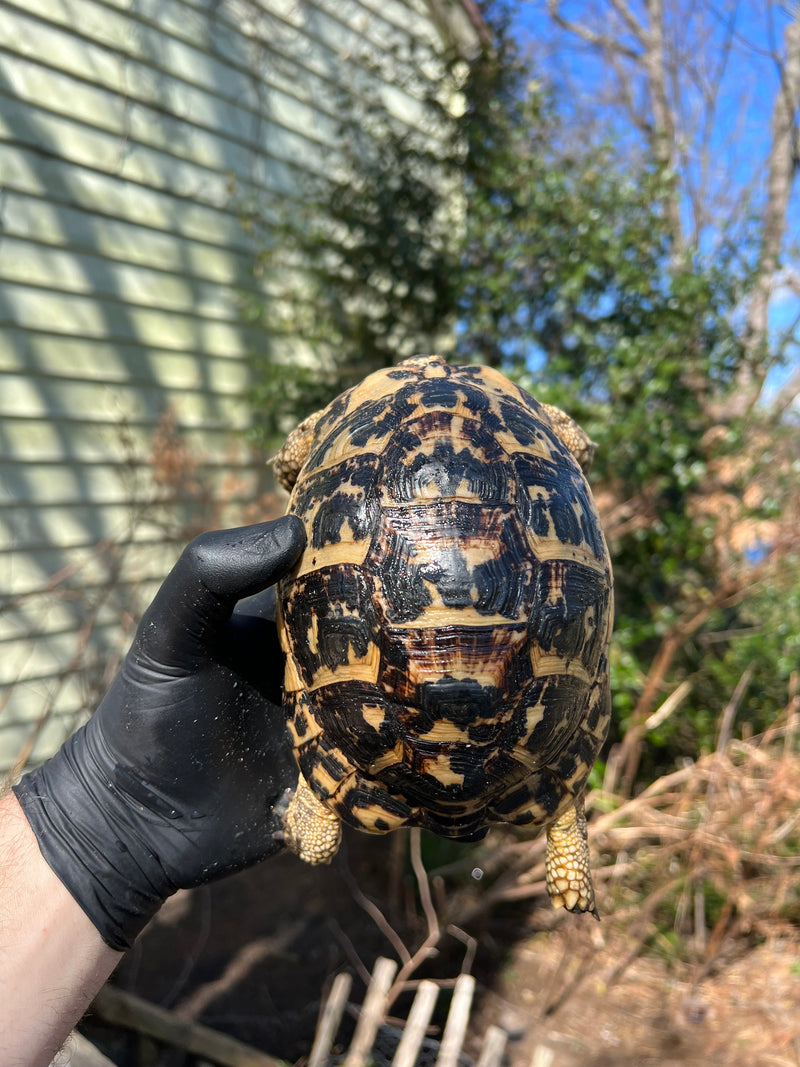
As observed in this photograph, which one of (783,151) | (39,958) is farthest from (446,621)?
(783,151)

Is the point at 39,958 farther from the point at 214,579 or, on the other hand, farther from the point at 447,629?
the point at 447,629

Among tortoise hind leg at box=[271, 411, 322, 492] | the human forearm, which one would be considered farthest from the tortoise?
the human forearm

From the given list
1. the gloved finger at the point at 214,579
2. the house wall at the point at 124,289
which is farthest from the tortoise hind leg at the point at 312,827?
the house wall at the point at 124,289

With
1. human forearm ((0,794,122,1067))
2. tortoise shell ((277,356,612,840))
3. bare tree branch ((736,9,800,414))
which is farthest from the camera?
bare tree branch ((736,9,800,414))

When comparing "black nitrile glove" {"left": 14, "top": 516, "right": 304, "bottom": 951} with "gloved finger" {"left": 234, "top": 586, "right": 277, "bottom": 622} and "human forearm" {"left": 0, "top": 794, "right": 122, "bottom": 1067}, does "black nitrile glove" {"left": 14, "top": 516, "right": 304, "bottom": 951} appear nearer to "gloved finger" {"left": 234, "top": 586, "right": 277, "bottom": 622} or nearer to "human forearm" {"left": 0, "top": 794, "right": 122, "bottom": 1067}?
"human forearm" {"left": 0, "top": 794, "right": 122, "bottom": 1067}

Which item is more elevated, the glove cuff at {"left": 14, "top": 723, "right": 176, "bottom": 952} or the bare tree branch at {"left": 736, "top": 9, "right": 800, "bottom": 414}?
the bare tree branch at {"left": 736, "top": 9, "right": 800, "bottom": 414}

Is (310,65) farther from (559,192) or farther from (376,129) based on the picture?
(559,192)
